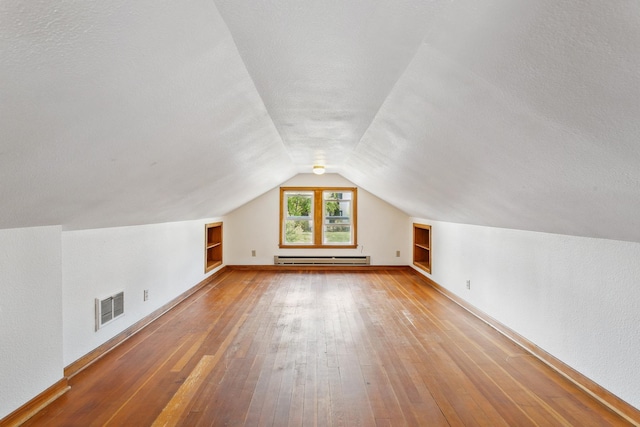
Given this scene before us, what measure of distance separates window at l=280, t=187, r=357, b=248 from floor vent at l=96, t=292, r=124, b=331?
13.9ft

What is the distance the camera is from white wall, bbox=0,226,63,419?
6.74 ft

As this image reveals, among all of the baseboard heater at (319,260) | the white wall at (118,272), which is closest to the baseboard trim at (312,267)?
the baseboard heater at (319,260)

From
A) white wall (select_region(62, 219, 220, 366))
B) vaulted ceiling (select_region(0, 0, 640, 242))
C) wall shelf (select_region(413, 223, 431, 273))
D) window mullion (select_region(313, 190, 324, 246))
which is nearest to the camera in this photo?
vaulted ceiling (select_region(0, 0, 640, 242))

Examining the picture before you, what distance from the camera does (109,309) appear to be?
3176 millimetres

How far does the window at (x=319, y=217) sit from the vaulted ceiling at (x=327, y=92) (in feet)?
15.2

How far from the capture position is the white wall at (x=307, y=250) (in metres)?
7.36

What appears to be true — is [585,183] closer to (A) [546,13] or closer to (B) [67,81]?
(A) [546,13]

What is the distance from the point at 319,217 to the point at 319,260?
0.91 meters

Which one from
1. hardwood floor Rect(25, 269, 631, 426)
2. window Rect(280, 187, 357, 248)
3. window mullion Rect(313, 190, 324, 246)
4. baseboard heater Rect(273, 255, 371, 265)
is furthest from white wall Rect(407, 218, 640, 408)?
window mullion Rect(313, 190, 324, 246)

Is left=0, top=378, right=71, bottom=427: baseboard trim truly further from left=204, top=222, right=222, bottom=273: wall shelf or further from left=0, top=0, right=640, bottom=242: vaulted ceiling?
left=204, top=222, right=222, bottom=273: wall shelf

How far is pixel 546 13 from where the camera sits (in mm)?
1008

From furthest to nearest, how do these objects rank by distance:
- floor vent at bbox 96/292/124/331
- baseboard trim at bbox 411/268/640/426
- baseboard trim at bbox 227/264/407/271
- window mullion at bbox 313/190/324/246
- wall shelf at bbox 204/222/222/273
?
Result: window mullion at bbox 313/190/324/246, baseboard trim at bbox 227/264/407/271, wall shelf at bbox 204/222/222/273, floor vent at bbox 96/292/124/331, baseboard trim at bbox 411/268/640/426

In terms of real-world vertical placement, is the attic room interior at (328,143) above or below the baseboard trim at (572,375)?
above

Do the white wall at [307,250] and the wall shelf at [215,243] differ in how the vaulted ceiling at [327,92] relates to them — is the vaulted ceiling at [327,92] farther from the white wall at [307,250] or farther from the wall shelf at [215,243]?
the white wall at [307,250]
